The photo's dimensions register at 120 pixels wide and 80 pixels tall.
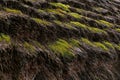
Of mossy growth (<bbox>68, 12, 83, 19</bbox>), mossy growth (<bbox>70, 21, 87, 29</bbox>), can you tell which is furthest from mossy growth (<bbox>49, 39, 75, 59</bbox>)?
mossy growth (<bbox>68, 12, 83, 19</bbox>)

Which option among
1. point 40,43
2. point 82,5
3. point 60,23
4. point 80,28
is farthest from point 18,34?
point 82,5

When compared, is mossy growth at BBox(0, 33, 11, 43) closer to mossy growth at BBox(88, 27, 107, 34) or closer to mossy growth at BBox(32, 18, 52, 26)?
mossy growth at BBox(32, 18, 52, 26)

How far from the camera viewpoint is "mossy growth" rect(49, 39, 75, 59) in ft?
29.5

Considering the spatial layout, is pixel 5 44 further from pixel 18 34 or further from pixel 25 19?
pixel 25 19

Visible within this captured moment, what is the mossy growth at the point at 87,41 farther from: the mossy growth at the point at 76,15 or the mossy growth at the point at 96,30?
the mossy growth at the point at 76,15

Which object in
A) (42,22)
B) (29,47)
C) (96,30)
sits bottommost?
(96,30)

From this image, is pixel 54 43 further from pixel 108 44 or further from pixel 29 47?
pixel 108 44

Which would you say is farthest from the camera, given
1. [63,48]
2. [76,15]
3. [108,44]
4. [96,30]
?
[76,15]

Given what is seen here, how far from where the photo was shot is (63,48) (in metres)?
9.34


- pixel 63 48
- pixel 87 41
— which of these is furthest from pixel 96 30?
pixel 63 48

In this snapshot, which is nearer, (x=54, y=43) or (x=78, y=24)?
(x=54, y=43)

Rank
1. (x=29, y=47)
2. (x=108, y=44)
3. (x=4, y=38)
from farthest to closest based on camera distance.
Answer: (x=108, y=44) < (x=29, y=47) < (x=4, y=38)

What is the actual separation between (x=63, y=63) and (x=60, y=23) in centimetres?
254

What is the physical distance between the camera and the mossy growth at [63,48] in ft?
29.5
